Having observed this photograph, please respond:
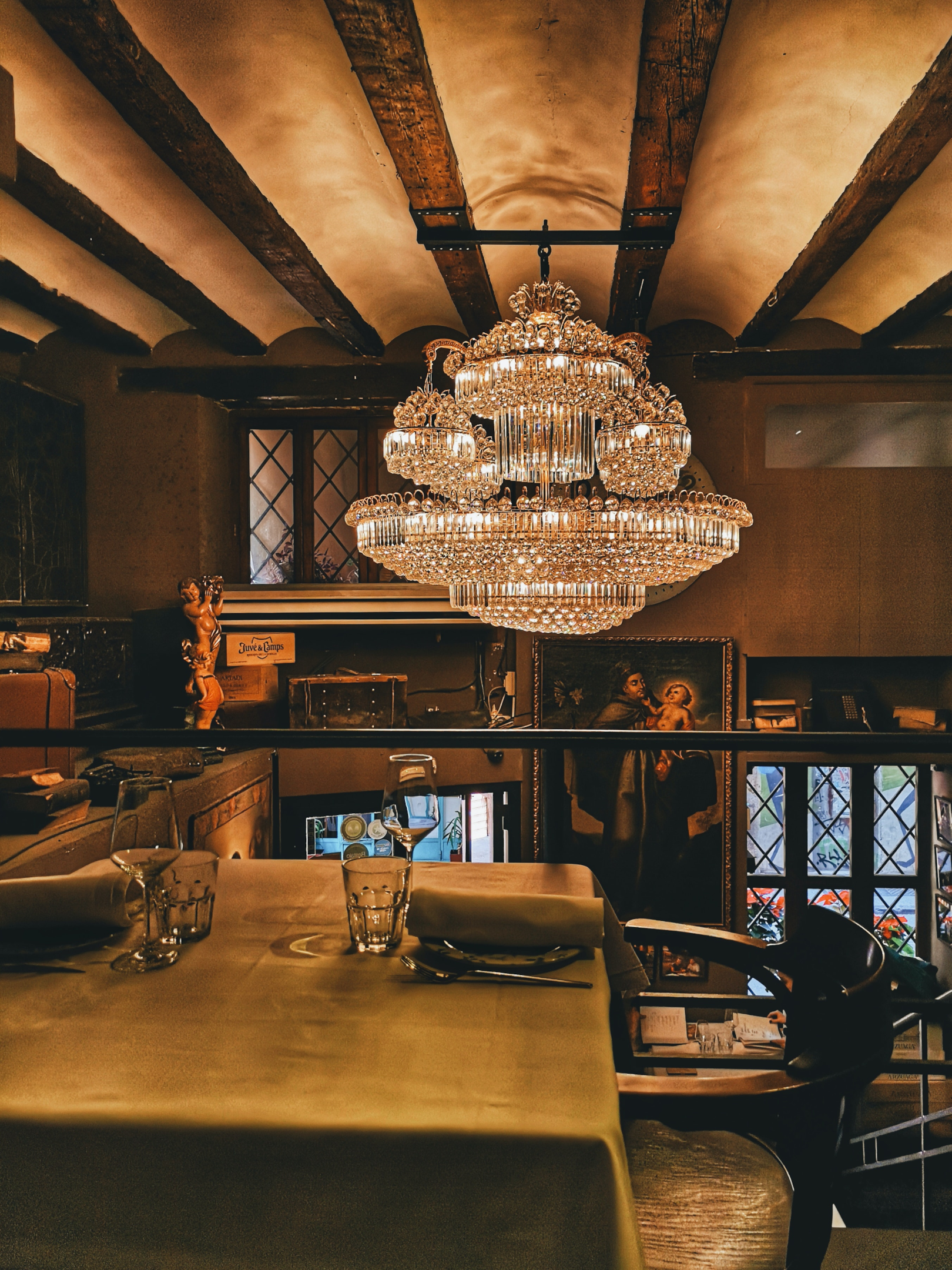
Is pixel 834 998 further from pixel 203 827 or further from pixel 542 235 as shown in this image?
pixel 203 827

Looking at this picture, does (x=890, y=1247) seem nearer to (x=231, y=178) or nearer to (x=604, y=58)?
(x=604, y=58)

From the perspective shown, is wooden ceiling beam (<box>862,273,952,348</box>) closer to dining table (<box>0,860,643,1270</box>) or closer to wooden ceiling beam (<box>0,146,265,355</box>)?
wooden ceiling beam (<box>0,146,265,355</box>)

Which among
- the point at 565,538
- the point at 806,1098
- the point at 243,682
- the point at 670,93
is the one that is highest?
the point at 670,93

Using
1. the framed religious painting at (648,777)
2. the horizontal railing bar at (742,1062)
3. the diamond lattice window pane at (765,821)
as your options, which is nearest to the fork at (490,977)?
the horizontal railing bar at (742,1062)

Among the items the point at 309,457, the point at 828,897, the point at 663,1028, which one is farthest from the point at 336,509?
the point at 828,897

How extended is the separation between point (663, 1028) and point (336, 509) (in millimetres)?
3571

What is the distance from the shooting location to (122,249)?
3154 millimetres

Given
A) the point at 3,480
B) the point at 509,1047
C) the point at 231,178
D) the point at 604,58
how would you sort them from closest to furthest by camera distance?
1. the point at 509,1047
2. the point at 604,58
3. the point at 231,178
4. the point at 3,480

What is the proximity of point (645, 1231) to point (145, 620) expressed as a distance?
4.34 meters

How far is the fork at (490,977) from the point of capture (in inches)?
30.7

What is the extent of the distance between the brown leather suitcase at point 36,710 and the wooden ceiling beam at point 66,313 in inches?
72.5

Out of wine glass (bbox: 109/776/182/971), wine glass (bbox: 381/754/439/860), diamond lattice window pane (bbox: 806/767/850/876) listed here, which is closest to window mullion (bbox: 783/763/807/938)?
diamond lattice window pane (bbox: 806/767/850/876)

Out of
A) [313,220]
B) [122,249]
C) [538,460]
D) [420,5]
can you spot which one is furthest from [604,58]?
[122,249]

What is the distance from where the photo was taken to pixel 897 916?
17.1ft
